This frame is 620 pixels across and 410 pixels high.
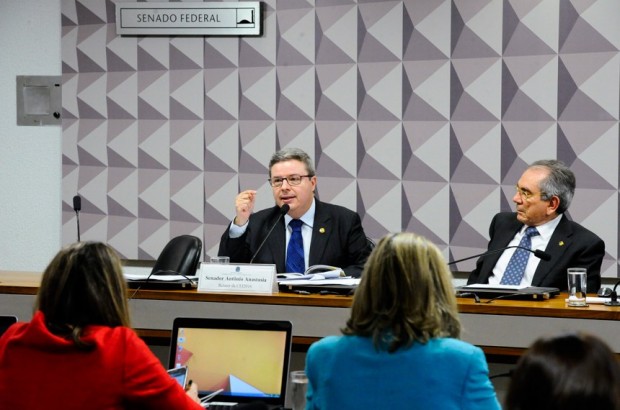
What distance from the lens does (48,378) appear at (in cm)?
213

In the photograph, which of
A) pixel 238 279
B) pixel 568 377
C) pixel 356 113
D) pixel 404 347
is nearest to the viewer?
pixel 568 377

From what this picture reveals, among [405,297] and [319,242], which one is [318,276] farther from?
[405,297]

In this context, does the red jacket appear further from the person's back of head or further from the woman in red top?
the person's back of head

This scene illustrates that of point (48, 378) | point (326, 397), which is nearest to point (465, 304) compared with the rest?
point (326, 397)

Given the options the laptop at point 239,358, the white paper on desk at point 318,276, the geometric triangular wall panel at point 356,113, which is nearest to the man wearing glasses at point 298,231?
the white paper on desk at point 318,276

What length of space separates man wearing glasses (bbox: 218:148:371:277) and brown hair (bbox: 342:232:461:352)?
2258 mm

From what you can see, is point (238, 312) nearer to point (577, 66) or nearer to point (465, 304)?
point (465, 304)

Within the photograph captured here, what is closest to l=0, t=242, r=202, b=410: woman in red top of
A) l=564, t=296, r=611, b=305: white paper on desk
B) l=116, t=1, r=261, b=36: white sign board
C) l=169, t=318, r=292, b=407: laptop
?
l=169, t=318, r=292, b=407: laptop

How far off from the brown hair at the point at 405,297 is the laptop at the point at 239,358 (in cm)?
67

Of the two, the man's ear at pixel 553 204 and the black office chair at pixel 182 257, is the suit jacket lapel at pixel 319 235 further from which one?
the man's ear at pixel 553 204

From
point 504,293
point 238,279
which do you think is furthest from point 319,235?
point 504,293

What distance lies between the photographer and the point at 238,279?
138 inches

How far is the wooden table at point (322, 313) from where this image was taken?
3102 millimetres

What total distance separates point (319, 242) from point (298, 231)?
0.13 metres
